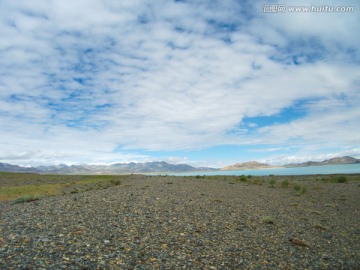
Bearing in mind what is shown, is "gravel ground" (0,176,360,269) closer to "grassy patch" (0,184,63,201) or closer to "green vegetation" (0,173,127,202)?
"green vegetation" (0,173,127,202)

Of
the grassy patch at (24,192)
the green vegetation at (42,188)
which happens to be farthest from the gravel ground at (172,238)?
the grassy patch at (24,192)

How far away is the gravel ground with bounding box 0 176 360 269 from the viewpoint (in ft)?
31.7

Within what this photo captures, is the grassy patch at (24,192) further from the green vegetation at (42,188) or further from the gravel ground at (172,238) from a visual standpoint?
the gravel ground at (172,238)

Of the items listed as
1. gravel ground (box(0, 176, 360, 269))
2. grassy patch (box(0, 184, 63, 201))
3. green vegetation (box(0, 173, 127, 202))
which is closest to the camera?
gravel ground (box(0, 176, 360, 269))

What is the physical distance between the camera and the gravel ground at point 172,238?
9672 millimetres

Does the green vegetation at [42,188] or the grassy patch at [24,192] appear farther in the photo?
the grassy patch at [24,192]

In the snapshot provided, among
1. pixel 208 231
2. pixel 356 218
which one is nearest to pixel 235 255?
pixel 208 231

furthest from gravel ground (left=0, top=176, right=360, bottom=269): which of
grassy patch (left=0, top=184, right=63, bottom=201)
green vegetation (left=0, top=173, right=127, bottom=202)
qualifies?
grassy patch (left=0, top=184, right=63, bottom=201)

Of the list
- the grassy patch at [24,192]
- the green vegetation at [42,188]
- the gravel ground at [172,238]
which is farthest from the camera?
the grassy patch at [24,192]

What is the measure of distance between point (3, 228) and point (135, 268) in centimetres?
831

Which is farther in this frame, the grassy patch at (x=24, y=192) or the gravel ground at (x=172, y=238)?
the grassy patch at (x=24, y=192)

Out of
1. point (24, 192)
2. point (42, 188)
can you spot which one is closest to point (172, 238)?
point (24, 192)

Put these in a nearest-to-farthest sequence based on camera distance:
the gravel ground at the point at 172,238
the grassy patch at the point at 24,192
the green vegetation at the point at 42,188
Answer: the gravel ground at the point at 172,238 → the green vegetation at the point at 42,188 → the grassy patch at the point at 24,192

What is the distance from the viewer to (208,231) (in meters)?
14.2
